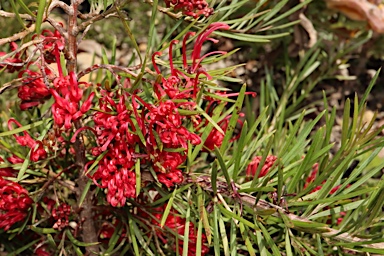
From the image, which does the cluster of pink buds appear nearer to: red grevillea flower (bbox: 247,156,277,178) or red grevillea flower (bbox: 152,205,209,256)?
red grevillea flower (bbox: 152,205,209,256)

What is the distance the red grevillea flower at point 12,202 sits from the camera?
1.77ft

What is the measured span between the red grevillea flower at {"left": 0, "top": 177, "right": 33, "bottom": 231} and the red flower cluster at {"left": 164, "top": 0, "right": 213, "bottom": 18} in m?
0.23

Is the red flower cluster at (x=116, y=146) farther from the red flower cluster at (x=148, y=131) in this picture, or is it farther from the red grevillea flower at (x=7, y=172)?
the red grevillea flower at (x=7, y=172)

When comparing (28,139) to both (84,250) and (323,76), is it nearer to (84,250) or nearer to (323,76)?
(84,250)

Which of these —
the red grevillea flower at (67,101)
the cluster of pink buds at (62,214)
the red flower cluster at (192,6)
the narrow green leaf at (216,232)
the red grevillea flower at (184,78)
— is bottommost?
the cluster of pink buds at (62,214)

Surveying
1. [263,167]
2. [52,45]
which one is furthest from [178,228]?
[52,45]

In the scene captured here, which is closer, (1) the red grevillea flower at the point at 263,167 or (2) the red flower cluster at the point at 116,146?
(2) the red flower cluster at the point at 116,146

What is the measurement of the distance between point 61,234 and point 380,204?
35cm

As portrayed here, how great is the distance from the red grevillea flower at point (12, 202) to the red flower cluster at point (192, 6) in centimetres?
23

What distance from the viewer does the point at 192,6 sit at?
497mm

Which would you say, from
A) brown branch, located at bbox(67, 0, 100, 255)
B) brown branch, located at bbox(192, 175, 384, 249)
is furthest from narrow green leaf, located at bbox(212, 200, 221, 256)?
brown branch, located at bbox(67, 0, 100, 255)

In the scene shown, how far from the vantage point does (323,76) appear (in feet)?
3.04

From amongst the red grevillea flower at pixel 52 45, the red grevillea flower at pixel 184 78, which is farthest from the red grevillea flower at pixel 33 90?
the red grevillea flower at pixel 184 78

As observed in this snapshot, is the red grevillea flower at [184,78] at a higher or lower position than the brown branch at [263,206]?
higher
